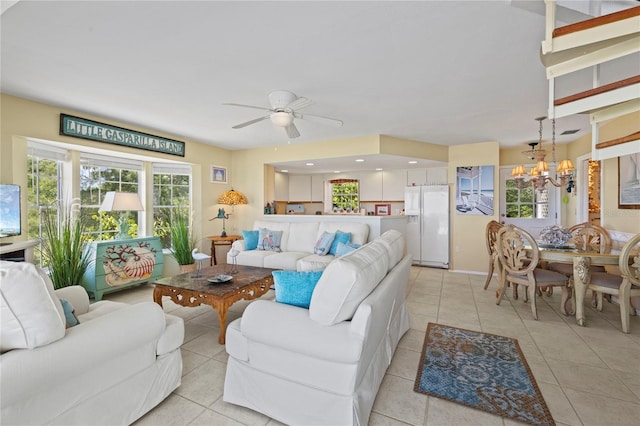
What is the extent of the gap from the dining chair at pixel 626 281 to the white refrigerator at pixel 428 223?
269 centimetres

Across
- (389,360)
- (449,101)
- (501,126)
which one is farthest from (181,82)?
(501,126)

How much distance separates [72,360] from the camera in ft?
4.14

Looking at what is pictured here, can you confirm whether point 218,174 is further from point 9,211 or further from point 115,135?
point 9,211

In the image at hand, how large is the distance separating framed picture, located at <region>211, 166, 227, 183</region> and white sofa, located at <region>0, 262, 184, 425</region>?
167 inches

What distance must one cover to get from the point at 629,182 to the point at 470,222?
224cm

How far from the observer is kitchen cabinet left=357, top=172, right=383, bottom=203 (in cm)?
664

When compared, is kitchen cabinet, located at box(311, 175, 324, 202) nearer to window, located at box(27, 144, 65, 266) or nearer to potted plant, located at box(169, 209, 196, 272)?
potted plant, located at box(169, 209, 196, 272)

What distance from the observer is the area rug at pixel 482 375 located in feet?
5.71

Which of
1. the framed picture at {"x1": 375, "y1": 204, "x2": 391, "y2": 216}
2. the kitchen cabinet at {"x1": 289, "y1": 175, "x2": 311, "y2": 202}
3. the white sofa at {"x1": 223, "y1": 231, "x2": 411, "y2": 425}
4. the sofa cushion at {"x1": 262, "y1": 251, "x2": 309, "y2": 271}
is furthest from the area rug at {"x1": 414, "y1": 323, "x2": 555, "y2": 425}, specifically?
the kitchen cabinet at {"x1": 289, "y1": 175, "x2": 311, "y2": 202}

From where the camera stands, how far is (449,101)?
10.5 ft

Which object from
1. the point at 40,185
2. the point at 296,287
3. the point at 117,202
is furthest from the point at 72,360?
the point at 40,185

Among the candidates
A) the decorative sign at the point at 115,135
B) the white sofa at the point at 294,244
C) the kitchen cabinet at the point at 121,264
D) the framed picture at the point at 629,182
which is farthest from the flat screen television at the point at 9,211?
the framed picture at the point at 629,182

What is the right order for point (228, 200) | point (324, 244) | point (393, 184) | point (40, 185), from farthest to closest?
point (393, 184) → point (228, 200) → point (324, 244) → point (40, 185)

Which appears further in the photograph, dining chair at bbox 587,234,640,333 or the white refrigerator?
the white refrigerator
